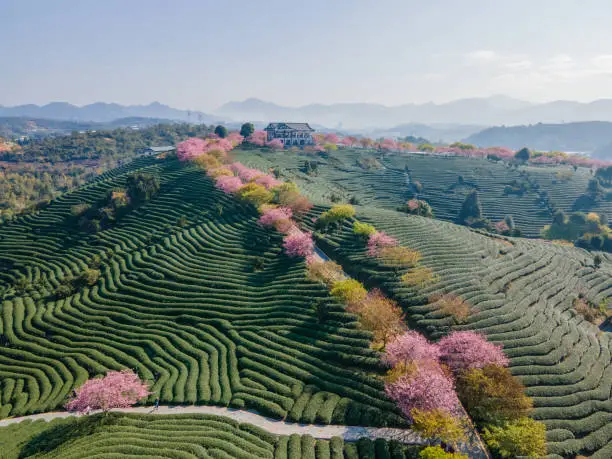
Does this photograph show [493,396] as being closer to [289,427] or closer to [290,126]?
[289,427]

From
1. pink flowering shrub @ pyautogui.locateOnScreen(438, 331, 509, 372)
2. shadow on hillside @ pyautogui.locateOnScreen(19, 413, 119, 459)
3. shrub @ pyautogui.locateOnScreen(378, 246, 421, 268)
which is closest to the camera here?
shadow on hillside @ pyautogui.locateOnScreen(19, 413, 119, 459)

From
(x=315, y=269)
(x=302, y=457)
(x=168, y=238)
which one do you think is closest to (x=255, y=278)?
(x=315, y=269)

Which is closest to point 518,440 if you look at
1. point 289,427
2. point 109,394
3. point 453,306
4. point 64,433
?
point 453,306

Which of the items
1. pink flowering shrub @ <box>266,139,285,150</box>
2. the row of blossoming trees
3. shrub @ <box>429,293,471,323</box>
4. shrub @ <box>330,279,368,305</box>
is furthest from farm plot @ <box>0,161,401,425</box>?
the row of blossoming trees

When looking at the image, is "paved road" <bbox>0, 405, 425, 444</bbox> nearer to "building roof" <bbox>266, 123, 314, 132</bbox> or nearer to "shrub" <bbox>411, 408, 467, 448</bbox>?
"shrub" <bbox>411, 408, 467, 448</bbox>

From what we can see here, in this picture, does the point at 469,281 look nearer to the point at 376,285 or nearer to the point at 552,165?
the point at 376,285
